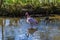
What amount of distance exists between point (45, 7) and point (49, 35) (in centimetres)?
543

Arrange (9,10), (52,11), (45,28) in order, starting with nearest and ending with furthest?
(45,28) < (9,10) < (52,11)

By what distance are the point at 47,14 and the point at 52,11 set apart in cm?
53

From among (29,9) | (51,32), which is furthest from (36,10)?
(51,32)

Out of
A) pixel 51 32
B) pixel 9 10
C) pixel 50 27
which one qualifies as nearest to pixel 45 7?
pixel 9 10

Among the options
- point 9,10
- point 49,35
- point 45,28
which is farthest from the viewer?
point 9,10

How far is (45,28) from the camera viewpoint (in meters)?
9.30

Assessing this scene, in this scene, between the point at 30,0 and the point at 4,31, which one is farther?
the point at 30,0

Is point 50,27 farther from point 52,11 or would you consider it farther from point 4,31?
point 52,11

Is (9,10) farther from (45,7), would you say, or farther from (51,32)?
(51,32)

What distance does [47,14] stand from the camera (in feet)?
42.8

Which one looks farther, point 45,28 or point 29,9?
point 29,9

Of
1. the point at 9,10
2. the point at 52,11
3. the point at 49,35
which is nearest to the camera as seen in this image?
the point at 49,35

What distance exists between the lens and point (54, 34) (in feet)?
27.3

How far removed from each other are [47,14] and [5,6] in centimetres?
Result: 231
